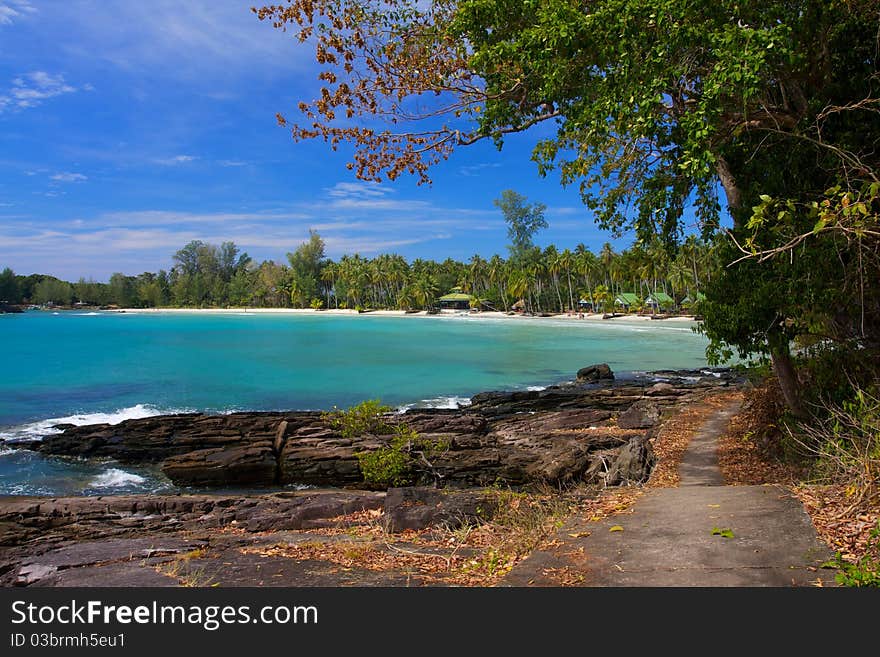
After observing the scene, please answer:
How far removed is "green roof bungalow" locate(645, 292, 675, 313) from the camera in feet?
291

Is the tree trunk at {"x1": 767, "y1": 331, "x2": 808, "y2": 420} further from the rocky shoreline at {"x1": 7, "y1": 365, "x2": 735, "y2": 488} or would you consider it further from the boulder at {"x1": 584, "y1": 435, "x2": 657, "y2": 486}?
the rocky shoreline at {"x1": 7, "y1": 365, "x2": 735, "y2": 488}

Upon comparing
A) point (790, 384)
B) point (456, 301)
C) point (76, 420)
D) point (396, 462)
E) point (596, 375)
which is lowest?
point (76, 420)

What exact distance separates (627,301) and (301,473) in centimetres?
8996

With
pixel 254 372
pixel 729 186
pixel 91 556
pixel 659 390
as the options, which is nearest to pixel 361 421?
pixel 91 556

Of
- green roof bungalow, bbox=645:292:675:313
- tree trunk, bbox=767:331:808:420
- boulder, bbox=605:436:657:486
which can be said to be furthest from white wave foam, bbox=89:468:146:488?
green roof bungalow, bbox=645:292:675:313

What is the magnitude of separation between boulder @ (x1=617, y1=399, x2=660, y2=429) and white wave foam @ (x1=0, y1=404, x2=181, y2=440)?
62.2 ft

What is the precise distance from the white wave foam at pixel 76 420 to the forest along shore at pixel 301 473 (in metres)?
2.44

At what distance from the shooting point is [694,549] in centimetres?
537

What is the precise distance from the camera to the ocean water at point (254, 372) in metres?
21.3

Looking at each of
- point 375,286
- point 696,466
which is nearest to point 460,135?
point 696,466

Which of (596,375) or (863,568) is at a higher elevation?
(863,568)

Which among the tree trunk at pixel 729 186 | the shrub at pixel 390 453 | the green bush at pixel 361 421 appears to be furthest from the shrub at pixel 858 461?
the green bush at pixel 361 421

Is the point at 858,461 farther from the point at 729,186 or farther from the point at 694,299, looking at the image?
the point at 694,299

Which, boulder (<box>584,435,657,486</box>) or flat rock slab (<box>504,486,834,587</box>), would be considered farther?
boulder (<box>584,435,657,486</box>)
